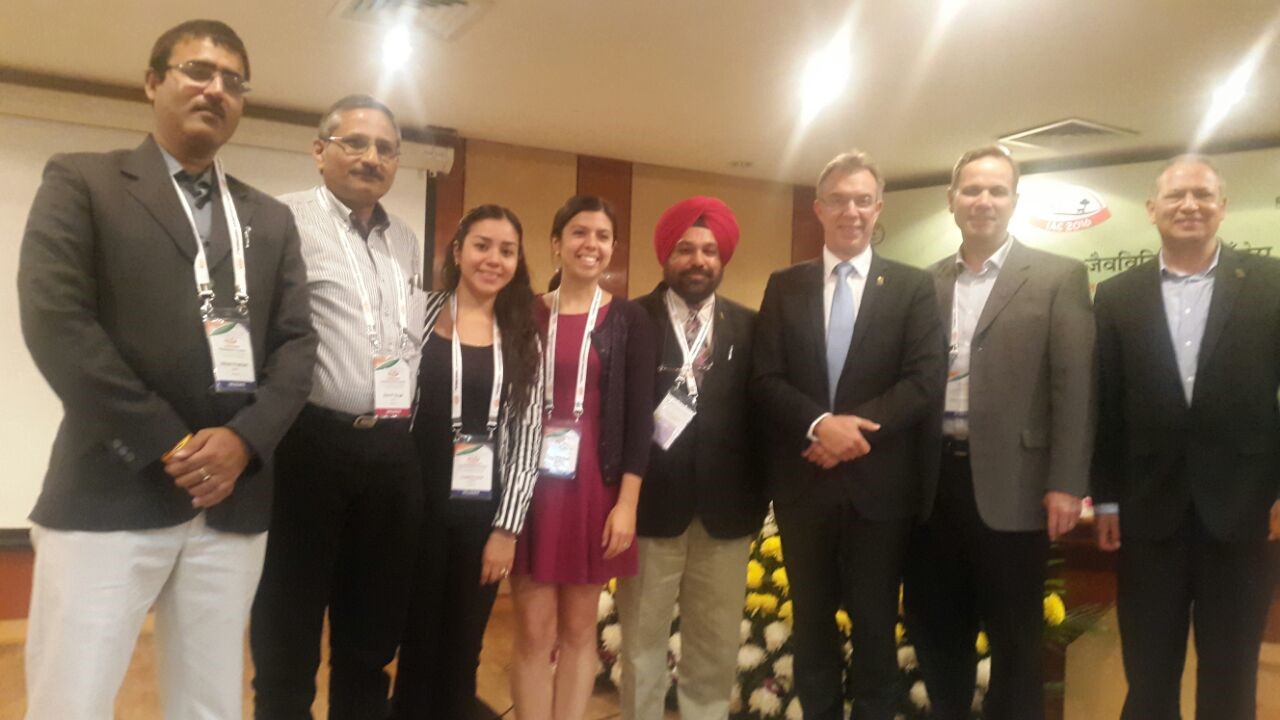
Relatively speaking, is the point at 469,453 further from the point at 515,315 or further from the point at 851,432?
the point at 851,432

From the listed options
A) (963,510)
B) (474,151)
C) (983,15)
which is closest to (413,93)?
(474,151)

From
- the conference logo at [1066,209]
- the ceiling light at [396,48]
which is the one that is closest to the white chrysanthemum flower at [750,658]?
the ceiling light at [396,48]

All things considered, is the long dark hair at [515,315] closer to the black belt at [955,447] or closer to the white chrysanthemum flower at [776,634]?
the black belt at [955,447]

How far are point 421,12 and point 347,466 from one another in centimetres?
213

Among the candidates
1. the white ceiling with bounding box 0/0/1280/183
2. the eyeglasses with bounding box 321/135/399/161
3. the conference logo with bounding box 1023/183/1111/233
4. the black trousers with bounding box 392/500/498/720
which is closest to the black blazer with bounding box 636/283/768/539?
the black trousers with bounding box 392/500/498/720

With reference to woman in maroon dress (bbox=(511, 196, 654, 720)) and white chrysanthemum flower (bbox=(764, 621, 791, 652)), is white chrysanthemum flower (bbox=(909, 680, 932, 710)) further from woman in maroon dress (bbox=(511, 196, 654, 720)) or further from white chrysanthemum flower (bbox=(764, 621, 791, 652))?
woman in maroon dress (bbox=(511, 196, 654, 720))

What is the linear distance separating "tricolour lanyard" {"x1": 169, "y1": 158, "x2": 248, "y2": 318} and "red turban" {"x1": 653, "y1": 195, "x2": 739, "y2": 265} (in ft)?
3.87

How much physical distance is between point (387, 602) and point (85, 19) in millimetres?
3037

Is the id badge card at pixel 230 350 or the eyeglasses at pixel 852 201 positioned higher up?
the eyeglasses at pixel 852 201

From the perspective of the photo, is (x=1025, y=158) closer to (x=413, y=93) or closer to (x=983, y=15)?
(x=983, y=15)

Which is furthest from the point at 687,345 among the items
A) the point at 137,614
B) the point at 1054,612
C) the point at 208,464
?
the point at 1054,612

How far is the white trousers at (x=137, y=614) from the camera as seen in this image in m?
1.46

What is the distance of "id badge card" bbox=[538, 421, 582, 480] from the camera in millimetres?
2129

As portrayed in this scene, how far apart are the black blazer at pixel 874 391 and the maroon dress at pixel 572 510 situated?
1.67ft
